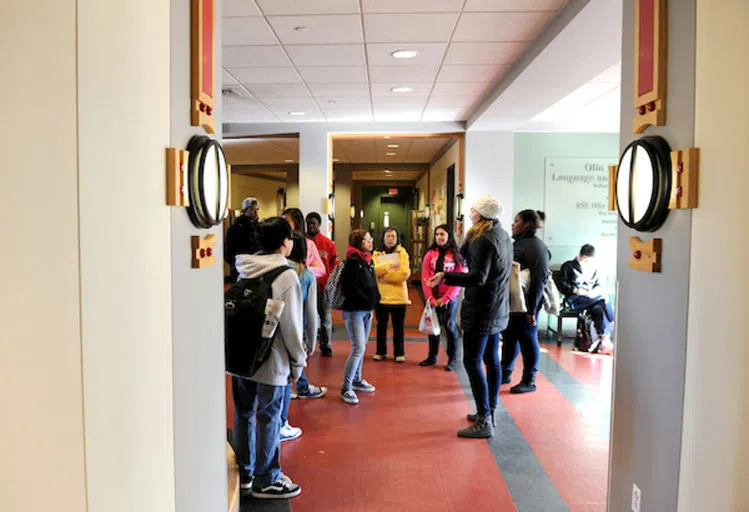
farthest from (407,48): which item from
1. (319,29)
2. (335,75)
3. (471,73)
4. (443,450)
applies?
(443,450)

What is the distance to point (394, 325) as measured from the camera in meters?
5.60

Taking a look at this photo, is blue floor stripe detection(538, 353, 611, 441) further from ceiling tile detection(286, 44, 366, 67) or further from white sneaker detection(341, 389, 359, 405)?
ceiling tile detection(286, 44, 366, 67)

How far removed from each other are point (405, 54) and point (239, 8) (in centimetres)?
138

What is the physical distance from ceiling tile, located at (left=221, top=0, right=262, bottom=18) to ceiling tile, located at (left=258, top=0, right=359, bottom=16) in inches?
2.5

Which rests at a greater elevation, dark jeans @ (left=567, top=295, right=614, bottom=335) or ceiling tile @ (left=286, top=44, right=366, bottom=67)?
ceiling tile @ (left=286, top=44, right=366, bottom=67)

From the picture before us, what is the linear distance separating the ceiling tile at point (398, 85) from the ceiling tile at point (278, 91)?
0.73 meters

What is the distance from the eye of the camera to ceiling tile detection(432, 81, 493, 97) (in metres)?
5.12

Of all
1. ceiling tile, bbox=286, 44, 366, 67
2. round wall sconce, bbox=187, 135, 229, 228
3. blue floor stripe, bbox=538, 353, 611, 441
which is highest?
ceiling tile, bbox=286, 44, 366, 67


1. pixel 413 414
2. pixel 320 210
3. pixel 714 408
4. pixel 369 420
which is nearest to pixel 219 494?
pixel 714 408

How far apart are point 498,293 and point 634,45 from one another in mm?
1949

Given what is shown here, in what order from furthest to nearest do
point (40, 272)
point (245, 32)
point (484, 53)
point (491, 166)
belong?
point (491, 166) < point (484, 53) < point (245, 32) < point (40, 272)

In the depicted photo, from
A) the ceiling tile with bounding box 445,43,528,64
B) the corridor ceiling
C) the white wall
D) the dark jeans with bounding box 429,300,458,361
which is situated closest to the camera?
the white wall

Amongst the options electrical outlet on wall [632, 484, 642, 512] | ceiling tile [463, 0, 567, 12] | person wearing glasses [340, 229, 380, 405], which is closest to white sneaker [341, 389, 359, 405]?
person wearing glasses [340, 229, 380, 405]

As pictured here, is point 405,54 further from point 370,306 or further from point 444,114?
point 444,114
